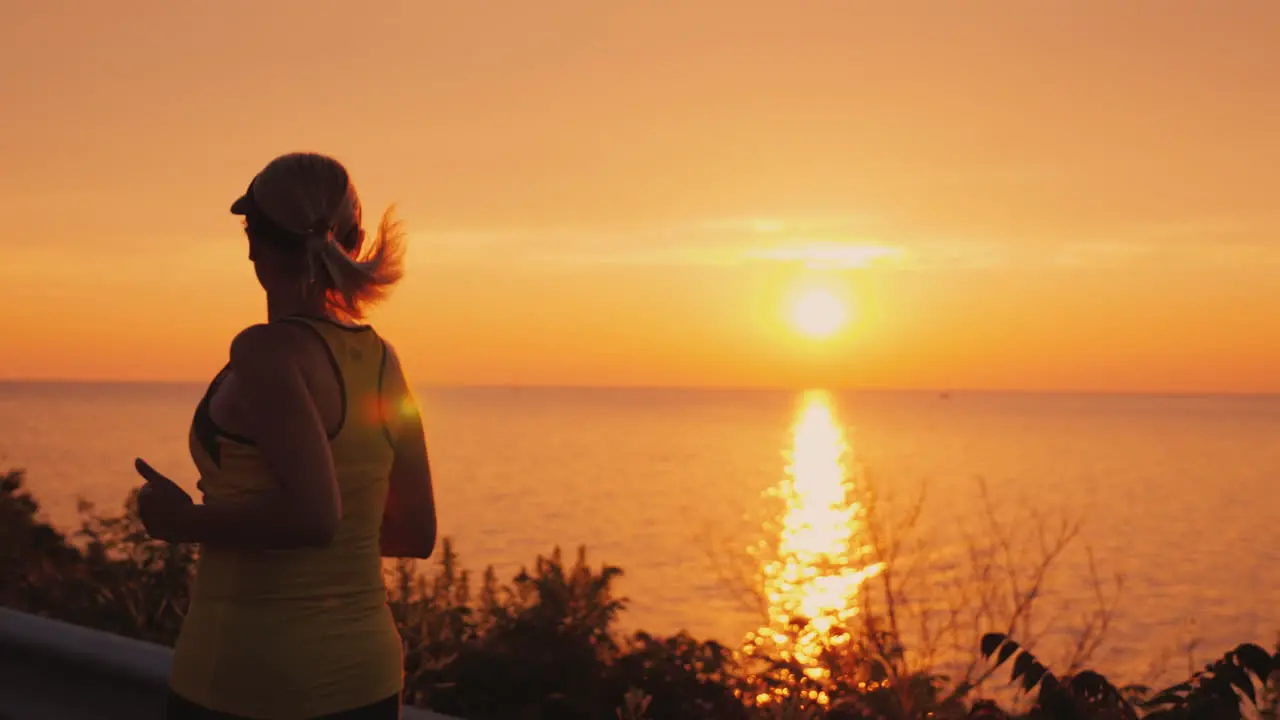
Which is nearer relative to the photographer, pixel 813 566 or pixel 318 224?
pixel 318 224

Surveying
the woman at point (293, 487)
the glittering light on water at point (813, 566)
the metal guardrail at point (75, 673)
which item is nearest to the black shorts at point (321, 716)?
the woman at point (293, 487)

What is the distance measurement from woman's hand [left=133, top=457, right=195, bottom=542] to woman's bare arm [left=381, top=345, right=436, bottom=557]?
1.36 feet

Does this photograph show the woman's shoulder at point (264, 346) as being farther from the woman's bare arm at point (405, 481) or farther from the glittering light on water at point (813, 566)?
the glittering light on water at point (813, 566)

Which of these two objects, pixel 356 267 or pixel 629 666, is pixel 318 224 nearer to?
pixel 356 267

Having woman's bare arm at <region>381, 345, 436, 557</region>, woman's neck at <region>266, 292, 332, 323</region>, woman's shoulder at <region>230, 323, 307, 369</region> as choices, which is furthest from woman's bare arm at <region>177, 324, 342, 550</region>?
woman's bare arm at <region>381, 345, 436, 557</region>

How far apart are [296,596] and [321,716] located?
251 millimetres

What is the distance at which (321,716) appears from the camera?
2.38m

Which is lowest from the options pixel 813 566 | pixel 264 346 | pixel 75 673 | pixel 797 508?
pixel 75 673

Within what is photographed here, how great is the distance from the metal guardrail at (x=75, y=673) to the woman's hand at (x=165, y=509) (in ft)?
5.19

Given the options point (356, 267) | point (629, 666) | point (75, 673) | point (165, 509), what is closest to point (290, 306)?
point (356, 267)

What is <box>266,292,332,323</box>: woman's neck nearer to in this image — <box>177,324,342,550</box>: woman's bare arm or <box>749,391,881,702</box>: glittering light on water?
<box>177,324,342,550</box>: woman's bare arm

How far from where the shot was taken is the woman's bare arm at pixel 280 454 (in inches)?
87.1

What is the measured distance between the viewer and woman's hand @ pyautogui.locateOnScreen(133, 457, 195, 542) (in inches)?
92.7

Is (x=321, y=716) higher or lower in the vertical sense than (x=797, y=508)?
lower
